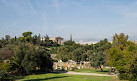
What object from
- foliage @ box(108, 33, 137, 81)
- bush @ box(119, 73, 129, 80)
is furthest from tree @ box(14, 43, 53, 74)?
bush @ box(119, 73, 129, 80)

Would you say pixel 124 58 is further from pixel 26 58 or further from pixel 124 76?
pixel 26 58

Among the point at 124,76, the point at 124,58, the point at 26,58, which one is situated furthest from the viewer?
the point at 26,58

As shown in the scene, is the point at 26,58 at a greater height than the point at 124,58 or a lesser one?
greater

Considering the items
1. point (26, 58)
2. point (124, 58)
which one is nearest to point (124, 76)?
point (124, 58)

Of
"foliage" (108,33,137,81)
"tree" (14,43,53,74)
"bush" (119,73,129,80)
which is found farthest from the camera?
"tree" (14,43,53,74)

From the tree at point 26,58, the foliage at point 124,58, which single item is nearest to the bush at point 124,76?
the foliage at point 124,58

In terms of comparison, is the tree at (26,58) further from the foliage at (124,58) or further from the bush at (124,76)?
the bush at (124,76)

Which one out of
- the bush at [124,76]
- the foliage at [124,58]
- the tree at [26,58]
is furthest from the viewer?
the tree at [26,58]

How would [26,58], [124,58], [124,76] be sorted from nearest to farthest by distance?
[124,58], [124,76], [26,58]

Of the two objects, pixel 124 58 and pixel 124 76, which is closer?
pixel 124 58

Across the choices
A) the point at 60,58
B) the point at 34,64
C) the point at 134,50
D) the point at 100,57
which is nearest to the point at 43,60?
the point at 34,64

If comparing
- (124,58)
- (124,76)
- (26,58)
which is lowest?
(124,76)

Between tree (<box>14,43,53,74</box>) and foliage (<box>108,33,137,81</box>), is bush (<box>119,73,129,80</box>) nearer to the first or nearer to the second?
foliage (<box>108,33,137,81</box>)

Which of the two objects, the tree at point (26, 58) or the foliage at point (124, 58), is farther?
the tree at point (26, 58)
